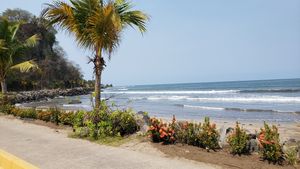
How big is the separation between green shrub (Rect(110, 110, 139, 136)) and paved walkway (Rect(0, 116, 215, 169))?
2.97 ft

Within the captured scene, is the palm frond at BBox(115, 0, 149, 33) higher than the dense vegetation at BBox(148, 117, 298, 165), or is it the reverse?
the palm frond at BBox(115, 0, 149, 33)

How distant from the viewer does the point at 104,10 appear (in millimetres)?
10008

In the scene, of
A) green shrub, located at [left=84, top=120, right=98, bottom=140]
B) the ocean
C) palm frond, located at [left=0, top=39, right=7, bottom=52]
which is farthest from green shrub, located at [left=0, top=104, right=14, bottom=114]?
green shrub, located at [left=84, top=120, right=98, bottom=140]

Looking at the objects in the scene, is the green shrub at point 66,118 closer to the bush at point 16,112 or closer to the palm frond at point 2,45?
the bush at point 16,112

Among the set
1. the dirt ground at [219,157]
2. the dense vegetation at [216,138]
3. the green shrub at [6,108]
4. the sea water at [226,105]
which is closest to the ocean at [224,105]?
the sea water at [226,105]

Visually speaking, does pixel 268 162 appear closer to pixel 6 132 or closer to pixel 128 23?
pixel 128 23

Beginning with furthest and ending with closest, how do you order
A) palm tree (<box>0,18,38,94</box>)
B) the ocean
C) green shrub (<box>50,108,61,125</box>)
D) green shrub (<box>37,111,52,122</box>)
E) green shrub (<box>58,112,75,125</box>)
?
the ocean, palm tree (<box>0,18,38,94</box>), green shrub (<box>37,111,52,122</box>), green shrub (<box>50,108,61,125</box>), green shrub (<box>58,112,75,125</box>)

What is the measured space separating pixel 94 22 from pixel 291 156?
20.5ft

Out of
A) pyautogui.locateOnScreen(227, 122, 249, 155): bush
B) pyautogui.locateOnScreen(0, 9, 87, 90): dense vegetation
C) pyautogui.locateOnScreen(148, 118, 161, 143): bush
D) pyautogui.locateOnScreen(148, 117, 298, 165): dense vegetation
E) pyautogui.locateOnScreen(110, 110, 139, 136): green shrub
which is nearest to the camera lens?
pyautogui.locateOnScreen(148, 117, 298, 165): dense vegetation

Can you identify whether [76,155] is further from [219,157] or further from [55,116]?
[55,116]

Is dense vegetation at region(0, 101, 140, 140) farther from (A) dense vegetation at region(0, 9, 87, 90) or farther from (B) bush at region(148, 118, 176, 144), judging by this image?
(A) dense vegetation at region(0, 9, 87, 90)

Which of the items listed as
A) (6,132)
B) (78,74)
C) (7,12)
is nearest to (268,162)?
(6,132)

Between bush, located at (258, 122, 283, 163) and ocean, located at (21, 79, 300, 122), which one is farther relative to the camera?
ocean, located at (21, 79, 300, 122)

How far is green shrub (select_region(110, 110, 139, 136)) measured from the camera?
9.17m
